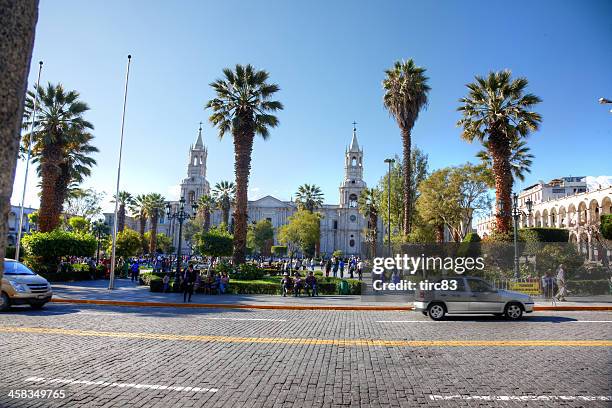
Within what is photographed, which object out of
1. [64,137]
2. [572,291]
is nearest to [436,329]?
[572,291]

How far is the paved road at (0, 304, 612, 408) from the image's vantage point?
15.6 feet

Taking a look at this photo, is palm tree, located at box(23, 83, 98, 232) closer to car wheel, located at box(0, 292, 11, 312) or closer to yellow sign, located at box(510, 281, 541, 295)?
car wheel, located at box(0, 292, 11, 312)

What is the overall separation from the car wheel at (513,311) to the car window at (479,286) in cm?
81

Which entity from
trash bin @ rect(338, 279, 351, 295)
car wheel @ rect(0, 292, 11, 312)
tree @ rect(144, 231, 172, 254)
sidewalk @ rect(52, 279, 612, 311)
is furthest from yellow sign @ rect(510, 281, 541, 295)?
tree @ rect(144, 231, 172, 254)

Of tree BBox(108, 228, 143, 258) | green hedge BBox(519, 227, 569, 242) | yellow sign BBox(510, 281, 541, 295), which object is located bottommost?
yellow sign BBox(510, 281, 541, 295)

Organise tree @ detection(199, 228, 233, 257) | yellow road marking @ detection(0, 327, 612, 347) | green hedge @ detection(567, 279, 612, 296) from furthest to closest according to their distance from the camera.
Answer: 1. tree @ detection(199, 228, 233, 257)
2. green hedge @ detection(567, 279, 612, 296)
3. yellow road marking @ detection(0, 327, 612, 347)

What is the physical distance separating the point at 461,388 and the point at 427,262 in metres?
14.3

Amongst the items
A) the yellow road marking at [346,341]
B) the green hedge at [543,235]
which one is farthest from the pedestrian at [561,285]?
the yellow road marking at [346,341]

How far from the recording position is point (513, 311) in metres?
11.7

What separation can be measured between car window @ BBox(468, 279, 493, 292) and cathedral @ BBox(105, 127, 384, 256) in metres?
82.2

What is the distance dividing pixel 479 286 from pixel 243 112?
17220 mm

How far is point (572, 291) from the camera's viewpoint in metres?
18.8

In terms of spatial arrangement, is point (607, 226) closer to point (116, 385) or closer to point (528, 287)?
point (528, 287)

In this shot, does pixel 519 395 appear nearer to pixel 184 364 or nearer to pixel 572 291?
pixel 184 364
